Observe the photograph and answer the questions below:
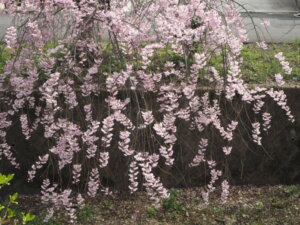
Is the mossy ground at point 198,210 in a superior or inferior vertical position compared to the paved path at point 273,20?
inferior

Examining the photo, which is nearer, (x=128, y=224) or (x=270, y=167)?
(x=128, y=224)

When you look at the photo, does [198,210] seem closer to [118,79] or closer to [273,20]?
[118,79]

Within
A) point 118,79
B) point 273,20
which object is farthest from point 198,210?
point 273,20

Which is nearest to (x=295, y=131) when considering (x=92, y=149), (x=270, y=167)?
(x=270, y=167)

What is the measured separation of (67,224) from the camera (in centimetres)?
408

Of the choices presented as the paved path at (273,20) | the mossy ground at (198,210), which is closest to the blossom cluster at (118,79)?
the mossy ground at (198,210)

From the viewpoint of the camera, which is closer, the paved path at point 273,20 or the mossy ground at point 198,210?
the mossy ground at point 198,210

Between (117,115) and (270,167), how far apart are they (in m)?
2.41

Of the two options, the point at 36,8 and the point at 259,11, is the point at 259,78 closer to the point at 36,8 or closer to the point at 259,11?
the point at 36,8

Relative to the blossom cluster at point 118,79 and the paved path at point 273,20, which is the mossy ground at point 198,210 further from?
the paved path at point 273,20

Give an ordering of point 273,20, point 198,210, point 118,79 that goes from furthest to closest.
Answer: point 273,20 → point 198,210 → point 118,79

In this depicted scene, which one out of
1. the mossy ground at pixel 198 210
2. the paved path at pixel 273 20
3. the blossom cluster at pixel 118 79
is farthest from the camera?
the paved path at pixel 273 20

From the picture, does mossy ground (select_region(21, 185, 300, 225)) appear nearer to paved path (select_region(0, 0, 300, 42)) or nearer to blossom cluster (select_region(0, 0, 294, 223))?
blossom cluster (select_region(0, 0, 294, 223))

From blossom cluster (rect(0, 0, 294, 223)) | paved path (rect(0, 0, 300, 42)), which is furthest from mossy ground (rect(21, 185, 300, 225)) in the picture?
paved path (rect(0, 0, 300, 42))
